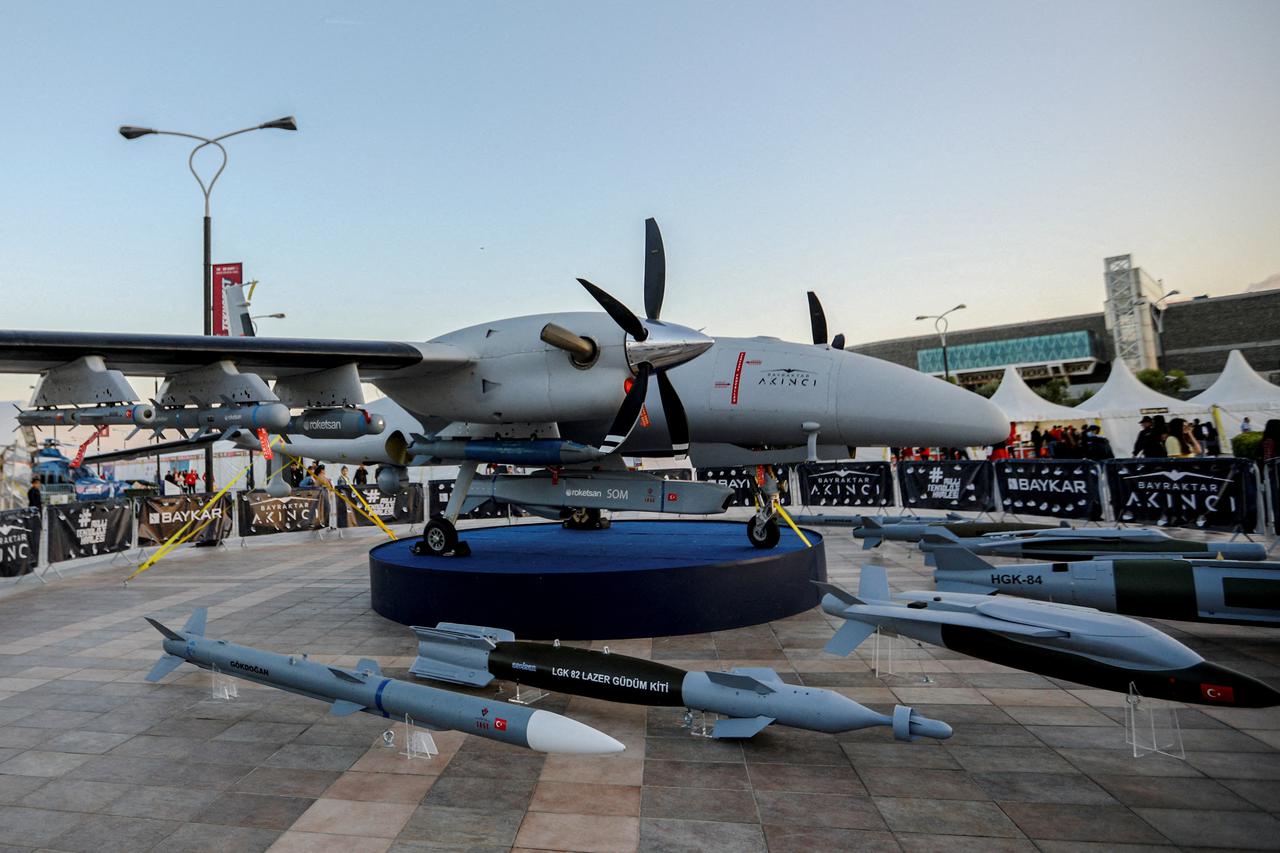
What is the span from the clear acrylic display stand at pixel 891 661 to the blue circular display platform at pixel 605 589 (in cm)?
193

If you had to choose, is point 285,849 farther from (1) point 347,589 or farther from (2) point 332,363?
(1) point 347,589

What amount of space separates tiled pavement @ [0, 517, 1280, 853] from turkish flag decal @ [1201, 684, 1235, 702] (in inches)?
19.9

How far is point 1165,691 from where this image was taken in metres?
6.62

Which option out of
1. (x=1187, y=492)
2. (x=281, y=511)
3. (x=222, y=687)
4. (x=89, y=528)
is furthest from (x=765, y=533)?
(x=281, y=511)

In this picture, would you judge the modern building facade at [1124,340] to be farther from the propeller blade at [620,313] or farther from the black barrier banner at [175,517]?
the propeller blade at [620,313]

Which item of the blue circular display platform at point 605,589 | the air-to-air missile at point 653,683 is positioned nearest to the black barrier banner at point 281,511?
the blue circular display platform at point 605,589

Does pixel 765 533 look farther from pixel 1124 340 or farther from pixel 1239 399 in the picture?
pixel 1124 340

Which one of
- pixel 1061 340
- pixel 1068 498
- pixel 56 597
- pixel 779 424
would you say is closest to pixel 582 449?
pixel 779 424

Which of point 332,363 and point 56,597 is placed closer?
point 332,363

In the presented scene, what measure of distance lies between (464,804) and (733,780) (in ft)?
7.63

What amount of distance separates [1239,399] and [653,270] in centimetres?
3183

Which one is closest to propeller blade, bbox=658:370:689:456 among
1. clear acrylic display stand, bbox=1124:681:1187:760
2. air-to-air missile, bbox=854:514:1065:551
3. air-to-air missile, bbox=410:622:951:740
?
air-to-air missile, bbox=410:622:951:740

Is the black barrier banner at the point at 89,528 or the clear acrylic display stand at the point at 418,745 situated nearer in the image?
the clear acrylic display stand at the point at 418,745

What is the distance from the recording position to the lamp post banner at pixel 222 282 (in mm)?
21359
